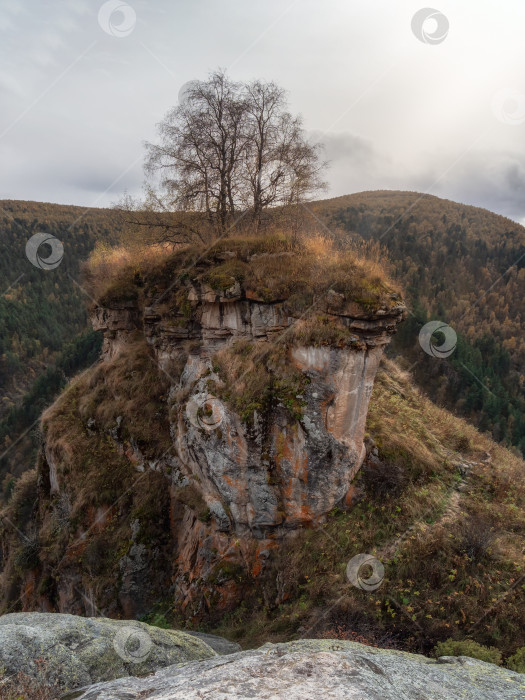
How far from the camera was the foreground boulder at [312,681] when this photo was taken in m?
3.08

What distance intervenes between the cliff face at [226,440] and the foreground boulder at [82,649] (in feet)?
15.9

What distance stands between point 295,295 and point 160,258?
6.54 metres

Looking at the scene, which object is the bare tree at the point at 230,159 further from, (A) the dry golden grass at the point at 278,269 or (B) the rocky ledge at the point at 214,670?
(B) the rocky ledge at the point at 214,670

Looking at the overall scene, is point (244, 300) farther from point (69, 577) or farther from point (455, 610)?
point (69, 577)

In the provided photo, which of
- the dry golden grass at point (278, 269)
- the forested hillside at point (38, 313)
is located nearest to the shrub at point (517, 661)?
the dry golden grass at point (278, 269)

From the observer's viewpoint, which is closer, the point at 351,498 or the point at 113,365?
the point at 351,498

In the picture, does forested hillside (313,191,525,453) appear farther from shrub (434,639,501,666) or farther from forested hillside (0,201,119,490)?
forested hillside (0,201,119,490)

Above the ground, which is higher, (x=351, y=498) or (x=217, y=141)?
(x=217, y=141)

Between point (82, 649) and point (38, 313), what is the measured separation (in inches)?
4935

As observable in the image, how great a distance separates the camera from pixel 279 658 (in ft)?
12.1

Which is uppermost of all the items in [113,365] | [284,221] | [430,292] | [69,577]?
[430,292]

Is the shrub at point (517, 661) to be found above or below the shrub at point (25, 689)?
below

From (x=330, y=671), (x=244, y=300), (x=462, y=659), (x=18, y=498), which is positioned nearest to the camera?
(x=330, y=671)

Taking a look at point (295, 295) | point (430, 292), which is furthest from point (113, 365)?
point (430, 292)
